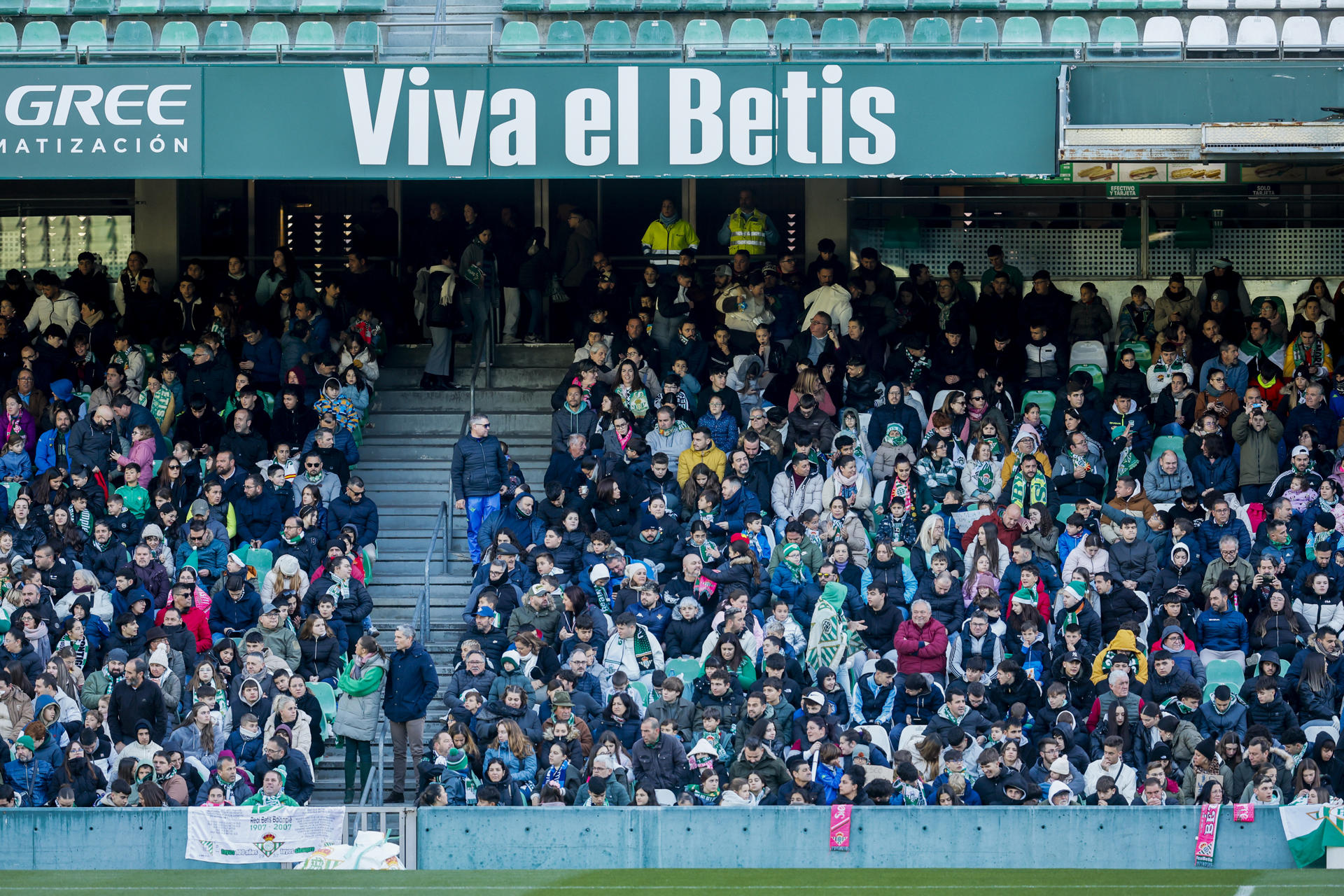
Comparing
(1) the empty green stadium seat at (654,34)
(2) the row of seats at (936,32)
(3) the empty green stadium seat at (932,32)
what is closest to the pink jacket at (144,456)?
(2) the row of seats at (936,32)

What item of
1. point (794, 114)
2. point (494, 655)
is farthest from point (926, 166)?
point (494, 655)

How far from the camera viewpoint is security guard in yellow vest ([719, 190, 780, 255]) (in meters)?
19.6

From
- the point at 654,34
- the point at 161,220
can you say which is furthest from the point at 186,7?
the point at 654,34

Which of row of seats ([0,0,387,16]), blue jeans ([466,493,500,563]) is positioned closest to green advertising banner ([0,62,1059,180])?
row of seats ([0,0,387,16])

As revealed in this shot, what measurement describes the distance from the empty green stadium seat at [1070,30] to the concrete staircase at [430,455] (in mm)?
5855

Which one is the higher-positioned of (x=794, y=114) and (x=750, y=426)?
(x=794, y=114)

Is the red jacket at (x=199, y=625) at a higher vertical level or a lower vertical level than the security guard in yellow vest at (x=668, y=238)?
lower

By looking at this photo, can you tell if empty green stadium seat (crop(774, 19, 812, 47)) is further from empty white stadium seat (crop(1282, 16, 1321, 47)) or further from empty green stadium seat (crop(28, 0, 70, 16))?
empty green stadium seat (crop(28, 0, 70, 16))

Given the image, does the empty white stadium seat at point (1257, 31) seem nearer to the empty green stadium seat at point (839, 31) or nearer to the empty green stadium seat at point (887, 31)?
the empty green stadium seat at point (887, 31)

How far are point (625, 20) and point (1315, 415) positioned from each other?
24.9 feet

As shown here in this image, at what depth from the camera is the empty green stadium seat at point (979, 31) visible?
1822cm

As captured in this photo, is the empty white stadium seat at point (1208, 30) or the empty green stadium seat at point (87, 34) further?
the empty green stadium seat at point (87, 34)

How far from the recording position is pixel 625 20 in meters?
18.9

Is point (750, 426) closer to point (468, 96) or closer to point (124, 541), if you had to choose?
point (468, 96)
